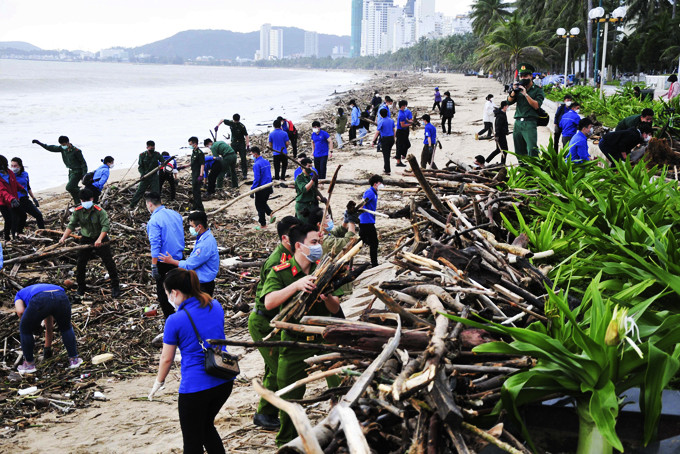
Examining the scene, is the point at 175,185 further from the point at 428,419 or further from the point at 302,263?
the point at 428,419

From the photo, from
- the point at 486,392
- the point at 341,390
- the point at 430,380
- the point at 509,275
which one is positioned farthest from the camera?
the point at 509,275

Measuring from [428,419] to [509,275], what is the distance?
1.83 meters

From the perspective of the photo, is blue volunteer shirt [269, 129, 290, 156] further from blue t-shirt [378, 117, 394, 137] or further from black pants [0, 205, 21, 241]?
black pants [0, 205, 21, 241]

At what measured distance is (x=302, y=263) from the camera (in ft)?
15.3

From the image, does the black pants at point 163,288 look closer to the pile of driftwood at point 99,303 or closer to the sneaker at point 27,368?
the pile of driftwood at point 99,303

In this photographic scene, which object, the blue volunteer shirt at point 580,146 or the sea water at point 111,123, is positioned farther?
the sea water at point 111,123

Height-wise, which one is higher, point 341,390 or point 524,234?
point 524,234

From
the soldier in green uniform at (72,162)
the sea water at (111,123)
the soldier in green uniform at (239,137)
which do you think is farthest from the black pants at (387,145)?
the sea water at (111,123)

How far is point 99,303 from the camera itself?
29.2ft

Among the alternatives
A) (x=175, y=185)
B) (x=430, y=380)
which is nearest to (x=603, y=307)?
(x=430, y=380)

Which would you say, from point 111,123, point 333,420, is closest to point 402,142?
point 333,420

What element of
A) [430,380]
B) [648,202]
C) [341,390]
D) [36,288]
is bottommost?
[36,288]

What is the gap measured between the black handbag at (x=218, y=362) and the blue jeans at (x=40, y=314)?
3.31 metres

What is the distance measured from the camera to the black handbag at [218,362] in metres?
4.07
